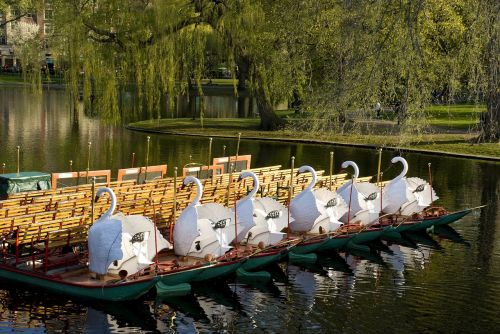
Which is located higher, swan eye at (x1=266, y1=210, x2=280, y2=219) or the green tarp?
the green tarp

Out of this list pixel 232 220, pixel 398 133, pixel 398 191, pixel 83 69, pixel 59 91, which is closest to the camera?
pixel 398 133

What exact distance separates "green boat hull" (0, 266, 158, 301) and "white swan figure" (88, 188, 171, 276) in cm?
61

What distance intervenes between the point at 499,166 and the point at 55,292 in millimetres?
32485

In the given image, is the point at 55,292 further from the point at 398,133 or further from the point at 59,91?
the point at 59,91

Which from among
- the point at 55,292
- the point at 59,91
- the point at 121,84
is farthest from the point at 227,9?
the point at 59,91

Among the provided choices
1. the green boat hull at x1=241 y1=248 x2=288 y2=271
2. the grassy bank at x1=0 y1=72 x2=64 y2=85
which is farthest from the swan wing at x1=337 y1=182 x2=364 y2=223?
the grassy bank at x1=0 y1=72 x2=64 y2=85

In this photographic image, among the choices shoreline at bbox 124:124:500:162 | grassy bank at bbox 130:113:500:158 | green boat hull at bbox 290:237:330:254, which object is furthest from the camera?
grassy bank at bbox 130:113:500:158

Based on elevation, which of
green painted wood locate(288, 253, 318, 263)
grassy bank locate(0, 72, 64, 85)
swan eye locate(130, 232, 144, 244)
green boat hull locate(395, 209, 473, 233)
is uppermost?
grassy bank locate(0, 72, 64, 85)

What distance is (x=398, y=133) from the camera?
19.4m

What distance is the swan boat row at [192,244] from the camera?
21.0m

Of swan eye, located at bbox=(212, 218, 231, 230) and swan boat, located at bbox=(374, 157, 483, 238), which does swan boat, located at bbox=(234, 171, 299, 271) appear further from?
swan boat, located at bbox=(374, 157, 483, 238)

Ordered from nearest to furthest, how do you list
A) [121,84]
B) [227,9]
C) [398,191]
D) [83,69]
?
[398,191] → [83,69] → [121,84] → [227,9]

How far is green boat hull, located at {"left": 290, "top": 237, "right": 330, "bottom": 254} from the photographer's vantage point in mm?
26003

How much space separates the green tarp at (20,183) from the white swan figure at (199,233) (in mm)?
6508
